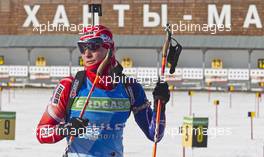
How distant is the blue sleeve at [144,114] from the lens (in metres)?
7.30

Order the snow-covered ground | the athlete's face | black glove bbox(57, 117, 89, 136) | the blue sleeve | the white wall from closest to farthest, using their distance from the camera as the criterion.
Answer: black glove bbox(57, 117, 89, 136) → the athlete's face → the blue sleeve → the snow-covered ground → the white wall

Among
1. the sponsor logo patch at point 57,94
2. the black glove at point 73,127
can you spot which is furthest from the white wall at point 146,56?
the black glove at point 73,127

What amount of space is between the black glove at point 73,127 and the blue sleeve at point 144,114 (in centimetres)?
65

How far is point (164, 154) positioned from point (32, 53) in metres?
48.1

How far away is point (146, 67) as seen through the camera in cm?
6397

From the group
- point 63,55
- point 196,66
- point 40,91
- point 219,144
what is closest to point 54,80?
point 63,55

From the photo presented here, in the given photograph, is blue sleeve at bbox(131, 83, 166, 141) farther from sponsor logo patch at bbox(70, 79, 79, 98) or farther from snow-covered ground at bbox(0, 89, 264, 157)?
snow-covered ground at bbox(0, 89, 264, 157)

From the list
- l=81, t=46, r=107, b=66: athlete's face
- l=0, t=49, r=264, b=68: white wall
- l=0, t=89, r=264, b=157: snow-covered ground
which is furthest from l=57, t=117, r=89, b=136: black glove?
l=0, t=49, r=264, b=68: white wall

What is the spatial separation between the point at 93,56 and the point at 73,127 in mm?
679

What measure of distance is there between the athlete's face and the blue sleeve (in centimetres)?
44

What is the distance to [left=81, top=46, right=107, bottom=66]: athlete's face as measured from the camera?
7047 millimetres

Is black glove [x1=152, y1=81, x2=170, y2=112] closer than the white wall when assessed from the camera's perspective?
Yes

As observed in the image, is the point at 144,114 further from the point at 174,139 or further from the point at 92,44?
the point at 174,139

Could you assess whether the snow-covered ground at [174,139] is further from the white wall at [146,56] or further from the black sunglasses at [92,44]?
the white wall at [146,56]
